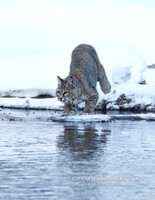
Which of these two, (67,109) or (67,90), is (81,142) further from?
(67,109)

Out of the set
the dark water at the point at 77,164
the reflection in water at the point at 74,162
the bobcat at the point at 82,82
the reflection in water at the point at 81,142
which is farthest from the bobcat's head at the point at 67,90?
the dark water at the point at 77,164

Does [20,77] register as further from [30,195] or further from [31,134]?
[30,195]

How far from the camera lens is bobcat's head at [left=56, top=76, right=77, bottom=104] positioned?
19516mm

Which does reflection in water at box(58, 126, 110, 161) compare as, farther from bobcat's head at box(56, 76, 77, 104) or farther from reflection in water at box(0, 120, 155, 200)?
bobcat's head at box(56, 76, 77, 104)

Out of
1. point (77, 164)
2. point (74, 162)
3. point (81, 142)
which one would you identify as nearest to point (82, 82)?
point (81, 142)

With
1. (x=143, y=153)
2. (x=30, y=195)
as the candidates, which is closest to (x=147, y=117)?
(x=143, y=153)

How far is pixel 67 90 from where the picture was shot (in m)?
19.5

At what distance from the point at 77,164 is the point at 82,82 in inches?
447

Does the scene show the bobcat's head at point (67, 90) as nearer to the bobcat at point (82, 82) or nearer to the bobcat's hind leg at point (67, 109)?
the bobcat at point (82, 82)

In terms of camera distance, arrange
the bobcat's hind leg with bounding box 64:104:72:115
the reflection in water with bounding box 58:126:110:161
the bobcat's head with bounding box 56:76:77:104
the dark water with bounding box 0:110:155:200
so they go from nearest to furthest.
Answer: the dark water with bounding box 0:110:155:200 → the reflection in water with bounding box 58:126:110:161 → the bobcat's head with bounding box 56:76:77:104 → the bobcat's hind leg with bounding box 64:104:72:115

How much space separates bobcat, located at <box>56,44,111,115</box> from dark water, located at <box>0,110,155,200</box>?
4274 mm

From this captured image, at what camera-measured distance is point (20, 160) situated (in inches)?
377

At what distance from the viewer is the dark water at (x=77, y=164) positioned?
7.08 m

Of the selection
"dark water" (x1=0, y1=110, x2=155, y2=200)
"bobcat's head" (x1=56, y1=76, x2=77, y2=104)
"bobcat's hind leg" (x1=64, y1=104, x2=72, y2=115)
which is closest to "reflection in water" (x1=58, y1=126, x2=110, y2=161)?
"dark water" (x1=0, y1=110, x2=155, y2=200)
